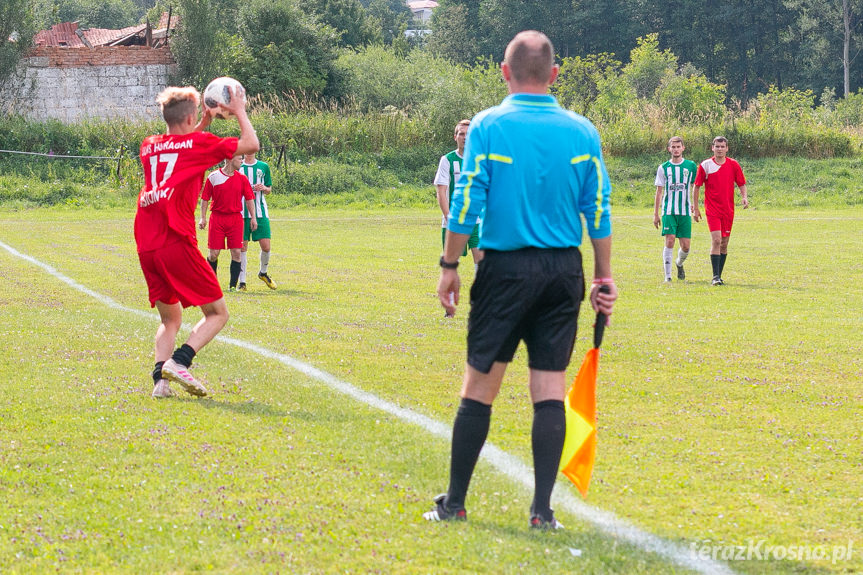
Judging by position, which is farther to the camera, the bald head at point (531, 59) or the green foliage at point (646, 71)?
the green foliage at point (646, 71)

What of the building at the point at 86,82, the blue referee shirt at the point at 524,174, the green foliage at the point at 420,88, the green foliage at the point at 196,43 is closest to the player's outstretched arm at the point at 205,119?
the blue referee shirt at the point at 524,174

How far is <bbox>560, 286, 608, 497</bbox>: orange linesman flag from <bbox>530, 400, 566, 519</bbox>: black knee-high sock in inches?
6.8

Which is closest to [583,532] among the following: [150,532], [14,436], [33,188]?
[150,532]

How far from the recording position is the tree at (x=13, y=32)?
39875 mm

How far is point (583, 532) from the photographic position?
4.40 m

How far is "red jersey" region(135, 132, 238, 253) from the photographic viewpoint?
673 centimetres

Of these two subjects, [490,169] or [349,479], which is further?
[349,479]

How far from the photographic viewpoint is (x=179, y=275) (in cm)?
702

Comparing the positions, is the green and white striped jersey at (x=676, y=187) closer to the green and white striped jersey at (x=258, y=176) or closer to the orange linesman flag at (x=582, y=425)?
the green and white striped jersey at (x=258, y=176)

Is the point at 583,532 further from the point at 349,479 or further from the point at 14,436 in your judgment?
the point at 14,436

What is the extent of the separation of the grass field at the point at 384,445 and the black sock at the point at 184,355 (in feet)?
0.85

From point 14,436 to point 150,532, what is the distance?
6.68 ft

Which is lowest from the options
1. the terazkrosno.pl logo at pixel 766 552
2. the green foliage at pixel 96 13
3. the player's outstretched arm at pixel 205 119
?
the terazkrosno.pl logo at pixel 766 552

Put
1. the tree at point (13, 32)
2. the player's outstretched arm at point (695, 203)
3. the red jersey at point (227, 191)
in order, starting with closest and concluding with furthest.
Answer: the red jersey at point (227, 191) < the player's outstretched arm at point (695, 203) < the tree at point (13, 32)
